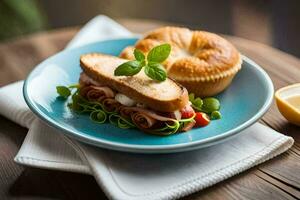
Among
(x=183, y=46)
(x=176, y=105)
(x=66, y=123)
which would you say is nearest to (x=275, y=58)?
(x=183, y=46)

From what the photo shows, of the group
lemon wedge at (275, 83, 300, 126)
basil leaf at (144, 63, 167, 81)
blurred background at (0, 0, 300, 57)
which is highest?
basil leaf at (144, 63, 167, 81)

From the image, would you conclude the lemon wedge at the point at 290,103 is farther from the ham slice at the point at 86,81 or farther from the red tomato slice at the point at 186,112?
the ham slice at the point at 86,81

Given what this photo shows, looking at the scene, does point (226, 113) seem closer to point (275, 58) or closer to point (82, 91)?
point (82, 91)

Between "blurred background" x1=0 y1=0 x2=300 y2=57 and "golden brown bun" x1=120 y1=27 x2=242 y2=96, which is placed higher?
"golden brown bun" x1=120 y1=27 x2=242 y2=96

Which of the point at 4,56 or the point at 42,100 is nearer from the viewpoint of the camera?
the point at 42,100

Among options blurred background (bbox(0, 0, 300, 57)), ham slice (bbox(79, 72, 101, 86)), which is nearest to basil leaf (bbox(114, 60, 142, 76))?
ham slice (bbox(79, 72, 101, 86))

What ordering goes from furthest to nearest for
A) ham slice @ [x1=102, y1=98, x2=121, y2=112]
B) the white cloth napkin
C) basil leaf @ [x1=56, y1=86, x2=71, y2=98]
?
basil leaf @ [x1=56, y1=86, x2=71, y2=98] < ham slice @ [x1=102, y1=98, x2=121, y2=112] < the white cloth napkin

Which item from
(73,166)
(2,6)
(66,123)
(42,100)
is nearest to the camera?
(73,166)

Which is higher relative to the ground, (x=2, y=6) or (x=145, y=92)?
(x=145, y=92)

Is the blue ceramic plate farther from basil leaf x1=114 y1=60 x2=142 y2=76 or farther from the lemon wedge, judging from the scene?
basil leaf x1=114 y1=60 x2=142 y2=76
